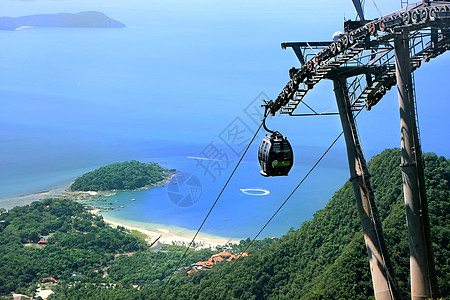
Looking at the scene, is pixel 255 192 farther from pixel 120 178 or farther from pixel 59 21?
pixel 59 21

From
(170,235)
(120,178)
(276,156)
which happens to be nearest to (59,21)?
(120,178)

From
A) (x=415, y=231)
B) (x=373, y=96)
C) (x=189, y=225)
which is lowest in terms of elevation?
(x=189, y=225)

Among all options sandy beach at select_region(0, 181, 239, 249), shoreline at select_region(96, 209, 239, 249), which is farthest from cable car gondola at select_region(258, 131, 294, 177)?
sandy beach at select_region(0, 181, 239, 249)

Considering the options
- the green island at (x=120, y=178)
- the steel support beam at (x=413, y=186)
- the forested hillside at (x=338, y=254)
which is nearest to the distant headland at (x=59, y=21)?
the green island at (x=120, y=178)

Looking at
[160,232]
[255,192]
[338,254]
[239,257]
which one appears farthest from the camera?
[255,192]

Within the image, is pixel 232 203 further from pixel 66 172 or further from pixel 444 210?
pixel 444 210

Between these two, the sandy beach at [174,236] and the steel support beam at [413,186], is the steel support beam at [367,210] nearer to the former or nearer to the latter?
the steel support beam at [413,186]

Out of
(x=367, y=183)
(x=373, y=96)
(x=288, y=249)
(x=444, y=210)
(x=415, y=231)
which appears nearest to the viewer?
(x=415, y=231)

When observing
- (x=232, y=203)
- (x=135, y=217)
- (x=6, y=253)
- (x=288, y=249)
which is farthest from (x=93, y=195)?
(x=288, y=249)
